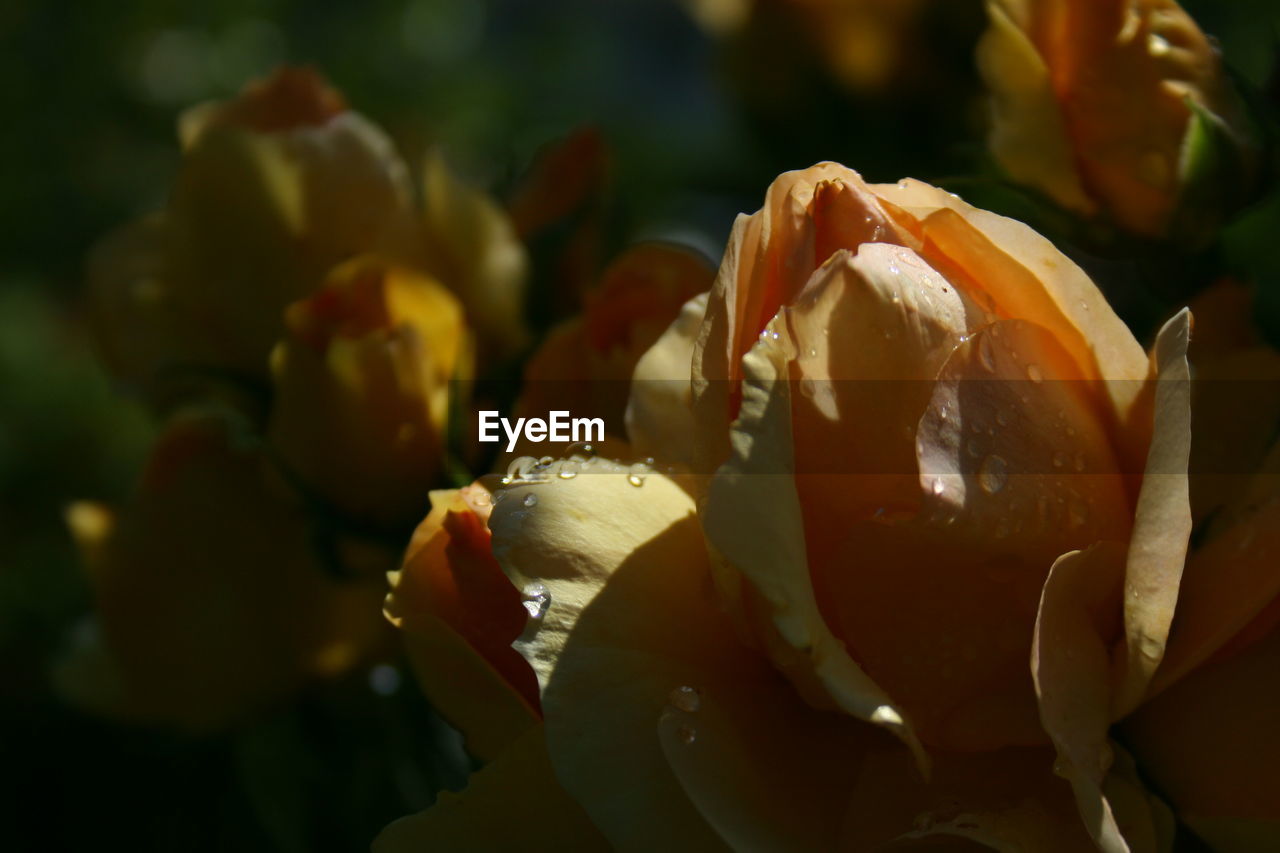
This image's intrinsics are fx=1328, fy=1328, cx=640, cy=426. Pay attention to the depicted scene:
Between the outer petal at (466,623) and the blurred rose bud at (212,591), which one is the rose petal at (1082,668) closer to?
the outer petal at (466,623)

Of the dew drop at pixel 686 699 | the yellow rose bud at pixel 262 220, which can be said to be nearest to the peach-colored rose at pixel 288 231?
the yellow rose bud at pixel 262 220

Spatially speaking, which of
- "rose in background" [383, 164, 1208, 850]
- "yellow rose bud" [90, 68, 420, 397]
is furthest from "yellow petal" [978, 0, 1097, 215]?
"yellow rose bud" [90, 68, 420, 397]

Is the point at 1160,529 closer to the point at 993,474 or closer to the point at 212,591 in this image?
the point at 993,474

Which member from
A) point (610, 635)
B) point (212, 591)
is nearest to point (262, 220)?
point (212, 591)

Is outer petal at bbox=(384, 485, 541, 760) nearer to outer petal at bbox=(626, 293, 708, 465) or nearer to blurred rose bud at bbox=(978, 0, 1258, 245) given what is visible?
outer petal at bbox=(626, 293, 708, 465)

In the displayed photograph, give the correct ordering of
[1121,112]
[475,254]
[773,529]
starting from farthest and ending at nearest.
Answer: [475,254], [1121,112], [773,529]
